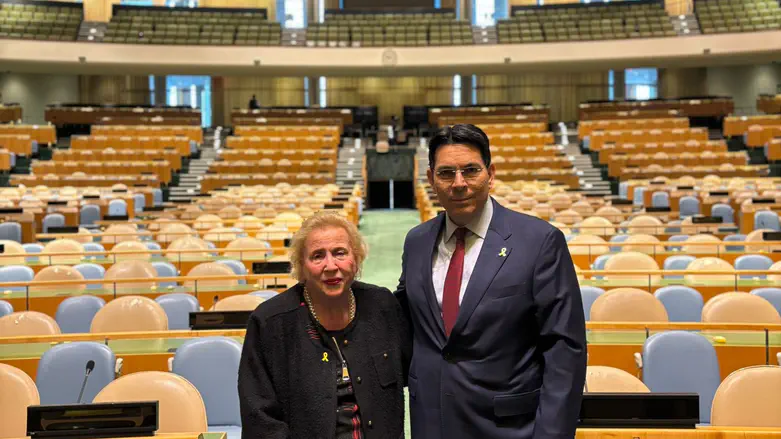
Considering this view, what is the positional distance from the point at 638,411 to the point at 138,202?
15.7 meters

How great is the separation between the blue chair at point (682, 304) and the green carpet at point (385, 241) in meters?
3.37

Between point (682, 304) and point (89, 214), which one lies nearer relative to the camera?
point (682, 304)

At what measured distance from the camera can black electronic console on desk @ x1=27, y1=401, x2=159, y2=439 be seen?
268cm

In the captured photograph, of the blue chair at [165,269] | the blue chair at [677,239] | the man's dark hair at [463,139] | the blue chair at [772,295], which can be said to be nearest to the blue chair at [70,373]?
the man's dark hair at [463,139]

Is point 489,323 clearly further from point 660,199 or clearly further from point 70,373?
point 660,199

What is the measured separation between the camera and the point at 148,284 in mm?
7520

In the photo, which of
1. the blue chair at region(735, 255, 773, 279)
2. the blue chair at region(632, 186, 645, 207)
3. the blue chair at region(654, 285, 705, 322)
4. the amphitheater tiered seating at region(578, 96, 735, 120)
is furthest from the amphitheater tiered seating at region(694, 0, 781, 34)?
the blue chair at region(654, 285, 705, 322)

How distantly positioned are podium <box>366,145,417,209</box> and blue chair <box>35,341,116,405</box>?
20.3 metres

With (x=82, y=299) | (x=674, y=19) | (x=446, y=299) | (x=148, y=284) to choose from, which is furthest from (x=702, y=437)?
(x=674, y=19)

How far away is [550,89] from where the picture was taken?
34.3m

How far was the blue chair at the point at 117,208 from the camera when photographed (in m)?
15.3

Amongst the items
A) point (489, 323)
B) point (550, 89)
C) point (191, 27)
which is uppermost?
point (191, 27)

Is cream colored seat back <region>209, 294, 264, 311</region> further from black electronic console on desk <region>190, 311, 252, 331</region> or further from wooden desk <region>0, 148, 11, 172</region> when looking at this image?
wooden desk <region>0, 148, 11, 172</region>

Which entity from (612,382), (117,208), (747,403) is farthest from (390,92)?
(747,403)
